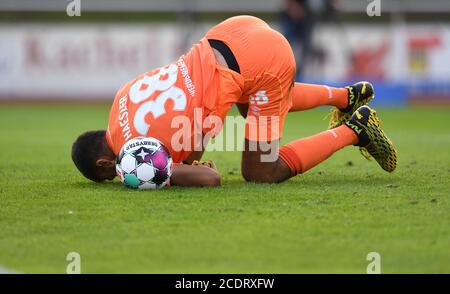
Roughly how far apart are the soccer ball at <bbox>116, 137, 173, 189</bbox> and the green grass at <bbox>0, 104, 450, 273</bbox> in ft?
0.41

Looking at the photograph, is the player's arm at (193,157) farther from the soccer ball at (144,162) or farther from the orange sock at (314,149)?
the orange sock at (314,149)

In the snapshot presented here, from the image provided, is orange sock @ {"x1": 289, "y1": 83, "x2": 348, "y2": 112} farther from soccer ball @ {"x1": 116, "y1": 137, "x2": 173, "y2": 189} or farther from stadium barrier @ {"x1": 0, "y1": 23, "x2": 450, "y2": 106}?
stadium barrier @ {"x1": 0, "y1": 23, "x2": 450, "y2": 106}

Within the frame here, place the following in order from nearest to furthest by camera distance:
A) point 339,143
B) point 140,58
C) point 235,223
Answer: point 235,223, point 339,143, point 140,58

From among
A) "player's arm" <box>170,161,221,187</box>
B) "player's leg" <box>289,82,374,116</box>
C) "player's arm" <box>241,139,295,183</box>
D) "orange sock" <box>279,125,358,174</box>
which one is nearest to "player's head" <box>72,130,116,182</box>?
"player's arm" <box>170,161,221,187</box>

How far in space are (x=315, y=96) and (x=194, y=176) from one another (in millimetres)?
1461

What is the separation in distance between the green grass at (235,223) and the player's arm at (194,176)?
10 cm

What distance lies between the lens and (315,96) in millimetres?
7914

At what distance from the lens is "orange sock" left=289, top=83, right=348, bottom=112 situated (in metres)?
7.89

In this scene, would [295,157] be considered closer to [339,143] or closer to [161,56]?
[339,143]

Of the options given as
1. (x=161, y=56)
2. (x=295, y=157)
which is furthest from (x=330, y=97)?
(x=161, y=56)

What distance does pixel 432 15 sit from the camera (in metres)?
23.0

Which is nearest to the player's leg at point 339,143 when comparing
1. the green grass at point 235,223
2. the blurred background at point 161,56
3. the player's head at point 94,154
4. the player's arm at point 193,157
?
the green grass at point 235,223

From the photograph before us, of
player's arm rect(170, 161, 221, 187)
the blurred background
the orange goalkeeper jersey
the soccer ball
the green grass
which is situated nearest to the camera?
the green grass
